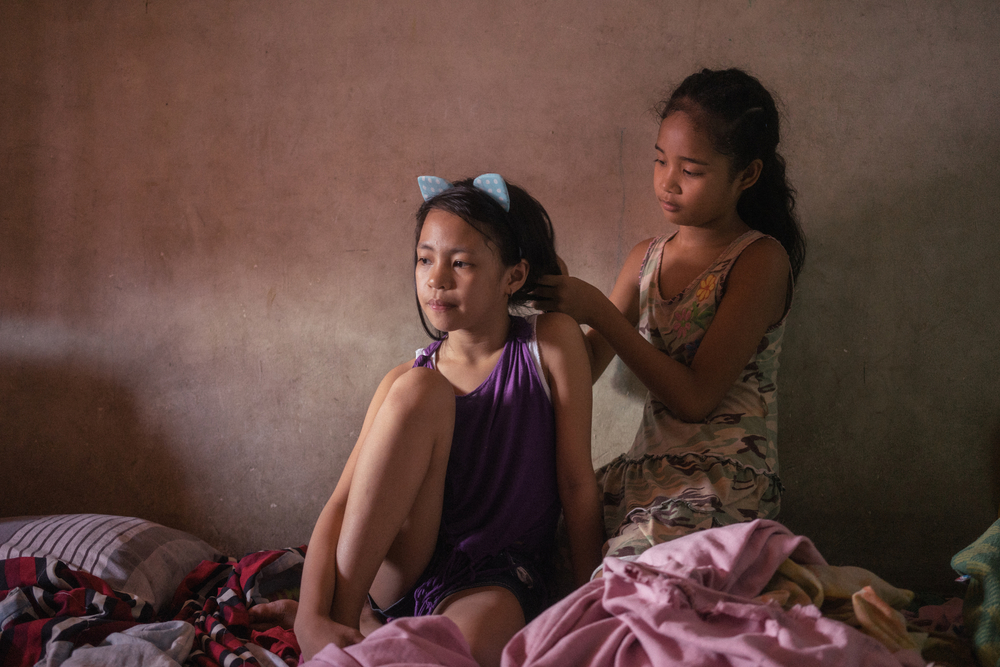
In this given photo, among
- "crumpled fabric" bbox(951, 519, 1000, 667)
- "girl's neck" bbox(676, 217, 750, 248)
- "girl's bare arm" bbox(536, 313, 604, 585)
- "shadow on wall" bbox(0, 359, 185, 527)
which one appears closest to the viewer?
"crumpled fabric" bbox(951, 519, 1000, 667)

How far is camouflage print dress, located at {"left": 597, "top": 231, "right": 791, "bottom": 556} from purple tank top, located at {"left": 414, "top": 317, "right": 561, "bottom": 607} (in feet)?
0.50

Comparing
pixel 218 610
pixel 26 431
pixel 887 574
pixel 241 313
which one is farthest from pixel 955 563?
pixel 26 431

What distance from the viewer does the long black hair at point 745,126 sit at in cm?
128

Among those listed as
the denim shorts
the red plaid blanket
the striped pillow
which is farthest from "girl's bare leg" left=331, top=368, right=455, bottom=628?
the striped pillow

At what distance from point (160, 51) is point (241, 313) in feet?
2.32

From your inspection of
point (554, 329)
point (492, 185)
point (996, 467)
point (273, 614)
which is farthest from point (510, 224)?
point (996, 467)

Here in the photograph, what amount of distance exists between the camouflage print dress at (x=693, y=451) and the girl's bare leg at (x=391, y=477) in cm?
33

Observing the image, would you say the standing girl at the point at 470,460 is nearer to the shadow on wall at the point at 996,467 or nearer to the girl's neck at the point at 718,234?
the girl's neck at the point at 718,234

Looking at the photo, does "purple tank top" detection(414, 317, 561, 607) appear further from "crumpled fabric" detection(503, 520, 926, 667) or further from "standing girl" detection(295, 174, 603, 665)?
"crumpled fabric" detection(503, 520, 926, 667)

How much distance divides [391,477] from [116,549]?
0.71 metres

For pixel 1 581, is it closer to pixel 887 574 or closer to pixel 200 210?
pixel 200 210

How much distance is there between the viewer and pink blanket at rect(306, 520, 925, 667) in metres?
0.77

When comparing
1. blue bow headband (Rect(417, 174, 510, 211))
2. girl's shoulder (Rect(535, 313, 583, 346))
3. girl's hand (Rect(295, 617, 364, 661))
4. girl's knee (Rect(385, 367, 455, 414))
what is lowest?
girl's hand (Rect(295, 617, 364, 661))

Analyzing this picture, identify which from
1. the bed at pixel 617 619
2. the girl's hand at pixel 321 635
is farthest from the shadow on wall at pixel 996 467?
the girl's hand at pixel 321 635
